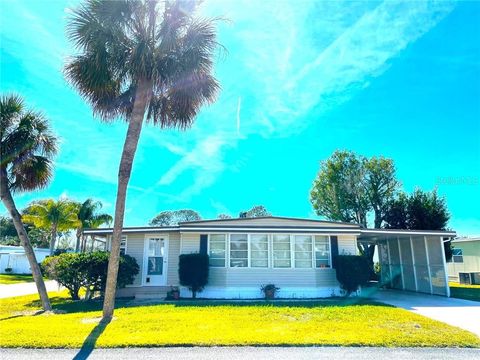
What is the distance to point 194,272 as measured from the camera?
13375 mm

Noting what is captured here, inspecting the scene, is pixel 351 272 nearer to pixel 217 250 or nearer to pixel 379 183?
pixel 217 250

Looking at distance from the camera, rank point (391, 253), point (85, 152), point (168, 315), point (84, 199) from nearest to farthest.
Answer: point (168, 315) < point (391, 253) < point (85, 152) < point (84, 199)

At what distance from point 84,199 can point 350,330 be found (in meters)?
30.2

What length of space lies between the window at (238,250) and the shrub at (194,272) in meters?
1.16

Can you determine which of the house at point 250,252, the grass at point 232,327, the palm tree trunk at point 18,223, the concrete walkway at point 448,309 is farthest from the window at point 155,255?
the concrete walkway at point 448,309

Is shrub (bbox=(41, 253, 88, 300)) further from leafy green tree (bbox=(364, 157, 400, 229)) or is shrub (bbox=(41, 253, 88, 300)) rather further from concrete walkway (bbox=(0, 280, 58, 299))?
leafy green tree (bbox=(364, 157, 400, 229))

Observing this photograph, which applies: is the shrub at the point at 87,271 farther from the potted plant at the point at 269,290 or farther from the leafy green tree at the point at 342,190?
the leafy green tree at the point at 342,190

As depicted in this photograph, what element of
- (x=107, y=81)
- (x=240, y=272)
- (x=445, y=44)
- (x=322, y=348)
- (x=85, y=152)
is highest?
(x=445, y=44)

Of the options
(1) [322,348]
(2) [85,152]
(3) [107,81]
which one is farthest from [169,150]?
(1) [322,348]

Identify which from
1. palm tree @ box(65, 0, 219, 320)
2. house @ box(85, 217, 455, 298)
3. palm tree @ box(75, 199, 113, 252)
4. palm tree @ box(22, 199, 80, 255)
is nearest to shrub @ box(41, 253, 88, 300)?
house @ box(85, 217, 455, 298)

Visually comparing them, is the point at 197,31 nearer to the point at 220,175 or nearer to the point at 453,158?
the point at 453,158

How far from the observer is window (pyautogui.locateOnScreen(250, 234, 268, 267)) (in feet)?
46.1

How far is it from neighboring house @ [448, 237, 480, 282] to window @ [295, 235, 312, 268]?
16793mm

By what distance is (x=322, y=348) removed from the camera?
6.34 meters
